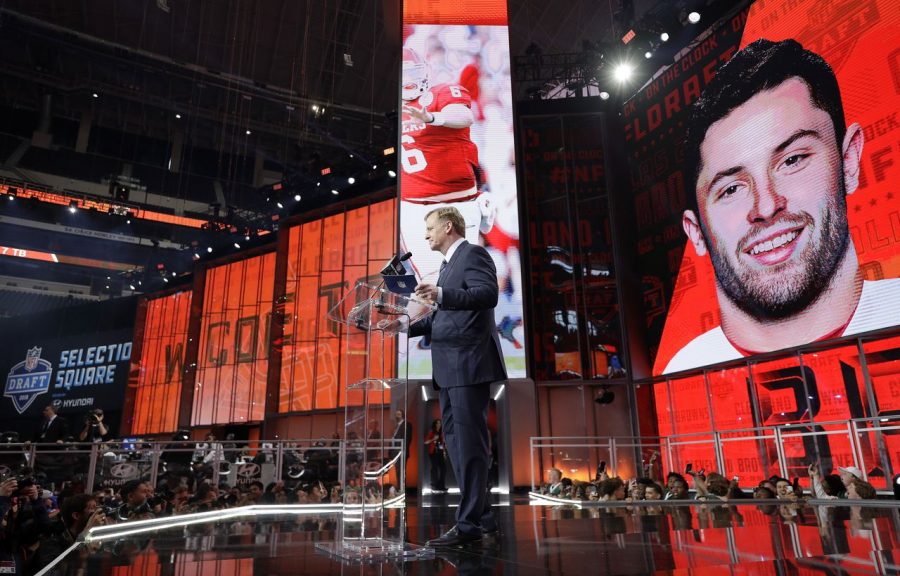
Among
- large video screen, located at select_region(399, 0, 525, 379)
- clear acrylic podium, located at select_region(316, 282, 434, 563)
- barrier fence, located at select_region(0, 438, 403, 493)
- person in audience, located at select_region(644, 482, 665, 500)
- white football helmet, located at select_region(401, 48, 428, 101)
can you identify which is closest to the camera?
clear acrylic podium, located at select_region(316, 282, 434, 563)

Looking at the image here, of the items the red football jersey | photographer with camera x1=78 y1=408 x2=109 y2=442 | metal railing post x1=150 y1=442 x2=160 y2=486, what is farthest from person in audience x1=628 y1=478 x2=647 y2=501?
the red football jersey

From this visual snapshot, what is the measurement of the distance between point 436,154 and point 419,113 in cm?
90

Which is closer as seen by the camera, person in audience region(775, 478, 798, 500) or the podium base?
the podium base

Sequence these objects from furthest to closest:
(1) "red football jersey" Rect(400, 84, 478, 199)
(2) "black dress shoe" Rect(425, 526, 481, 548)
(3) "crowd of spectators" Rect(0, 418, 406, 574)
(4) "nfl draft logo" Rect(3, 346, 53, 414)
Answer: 1. (4) "nfl draft logo" Rect(3, 346, 53, 414)
2. (1) "red football jersey" Rect(400, 84, 478, 199)
3. (3) "crowd of spectators" Rect(0, 418, 406, 574)
4. (2) "black dress shoe" Rect(425, 526, 481, 548)

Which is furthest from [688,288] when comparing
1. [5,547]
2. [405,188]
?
[5,547]

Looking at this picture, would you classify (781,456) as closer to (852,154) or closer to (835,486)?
(835,486)

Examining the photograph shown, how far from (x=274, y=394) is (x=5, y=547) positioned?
12.8 m

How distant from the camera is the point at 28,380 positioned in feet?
70.7

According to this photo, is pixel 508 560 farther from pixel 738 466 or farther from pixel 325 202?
pixel 325 202

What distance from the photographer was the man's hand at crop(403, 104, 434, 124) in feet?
35.1

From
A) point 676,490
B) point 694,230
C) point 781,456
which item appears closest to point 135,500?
point 676,490

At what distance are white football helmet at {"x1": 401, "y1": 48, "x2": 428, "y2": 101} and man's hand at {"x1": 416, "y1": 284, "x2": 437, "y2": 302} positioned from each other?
30.6 feet

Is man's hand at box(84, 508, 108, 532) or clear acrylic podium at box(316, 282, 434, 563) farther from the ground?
clear acrylic podium at box(316, 282, 434, 563)

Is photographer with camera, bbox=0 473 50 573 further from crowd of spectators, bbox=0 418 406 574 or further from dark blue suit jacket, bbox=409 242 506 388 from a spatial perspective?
dark blue suit jacket, bbox=409 242 506 388
